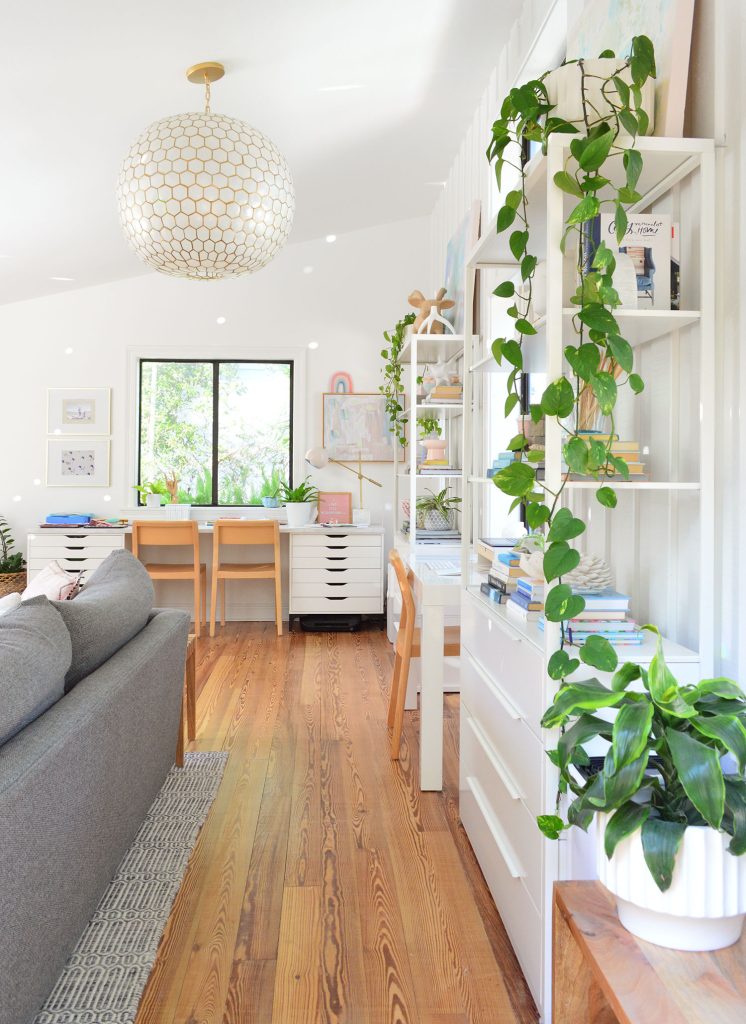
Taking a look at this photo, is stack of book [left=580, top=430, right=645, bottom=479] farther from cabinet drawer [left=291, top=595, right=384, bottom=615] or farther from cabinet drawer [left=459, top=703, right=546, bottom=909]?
cabinet drawer [left=291, top=595, right=384, bottom=615]

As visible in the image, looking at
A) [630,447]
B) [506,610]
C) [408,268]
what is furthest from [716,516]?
[408,268]

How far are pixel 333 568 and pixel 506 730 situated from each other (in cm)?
349

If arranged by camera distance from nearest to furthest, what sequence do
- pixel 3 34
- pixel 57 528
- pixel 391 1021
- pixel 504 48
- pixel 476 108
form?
pixel 391 1021
pixel 3 34
pixel 504 48
pixel 476 108
pixel 57 528

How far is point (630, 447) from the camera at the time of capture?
159 centimetres

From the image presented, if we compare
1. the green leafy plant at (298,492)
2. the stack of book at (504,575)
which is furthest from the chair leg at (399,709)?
the green leafy plant at (298,492)

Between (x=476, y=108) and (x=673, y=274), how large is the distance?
278 centimetres

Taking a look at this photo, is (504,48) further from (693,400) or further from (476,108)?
(693,400)

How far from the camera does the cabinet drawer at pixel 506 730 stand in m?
1.54

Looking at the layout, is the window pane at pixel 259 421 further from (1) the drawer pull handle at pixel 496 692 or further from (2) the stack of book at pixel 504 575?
(2) the stack of book at pixel 504 575

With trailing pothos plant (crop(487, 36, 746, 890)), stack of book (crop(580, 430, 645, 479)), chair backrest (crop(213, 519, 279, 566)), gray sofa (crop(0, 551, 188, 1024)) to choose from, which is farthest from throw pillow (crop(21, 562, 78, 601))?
chair backrest (crop(213, 519, 279, 566))

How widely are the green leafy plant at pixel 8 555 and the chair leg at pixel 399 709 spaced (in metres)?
3.63

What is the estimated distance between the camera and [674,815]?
3.32ft

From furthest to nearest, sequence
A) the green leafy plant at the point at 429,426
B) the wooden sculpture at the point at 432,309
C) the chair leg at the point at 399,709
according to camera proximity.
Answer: the green leafy plant at the point at 429,426 → the wooden sculpture at the point at 432,309 → the chair leg at the point at 399,709

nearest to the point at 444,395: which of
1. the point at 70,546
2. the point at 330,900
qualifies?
the point at 330,900
